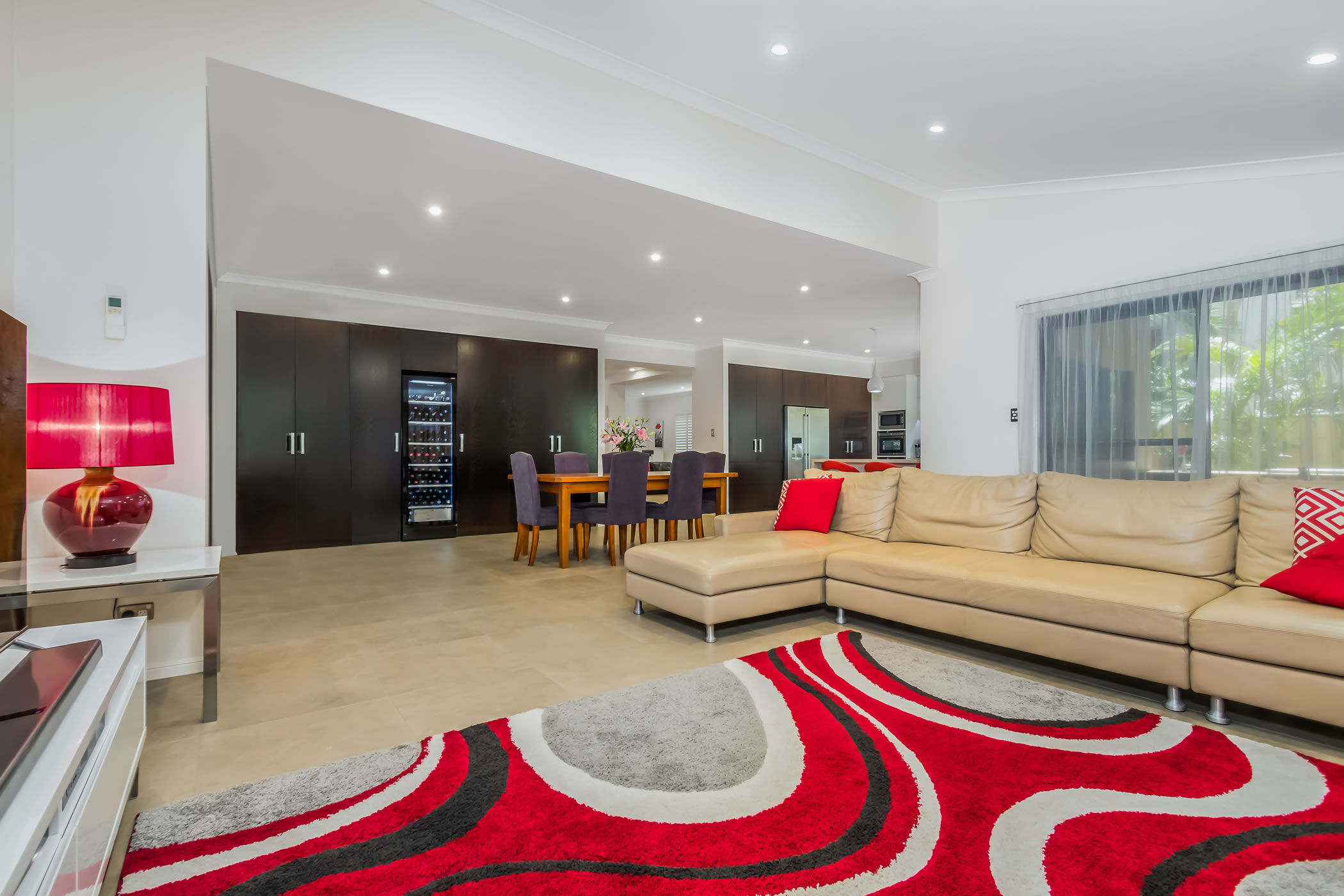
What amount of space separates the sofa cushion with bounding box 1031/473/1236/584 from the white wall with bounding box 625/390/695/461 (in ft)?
35.6

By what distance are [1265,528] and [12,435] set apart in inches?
181

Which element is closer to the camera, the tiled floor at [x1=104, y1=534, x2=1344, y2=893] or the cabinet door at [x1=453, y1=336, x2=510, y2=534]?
the tiled floor at [x1=104, y1=534, x2=1344, y2=893]

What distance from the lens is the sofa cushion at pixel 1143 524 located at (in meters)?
2.79

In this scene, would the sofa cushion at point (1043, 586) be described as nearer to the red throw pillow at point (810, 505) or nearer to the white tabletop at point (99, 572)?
the red throw pillow at point (810, 505)

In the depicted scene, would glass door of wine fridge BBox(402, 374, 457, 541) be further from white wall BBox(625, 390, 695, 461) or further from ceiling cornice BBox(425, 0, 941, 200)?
white wall BBox(625, 390, 695, 461)

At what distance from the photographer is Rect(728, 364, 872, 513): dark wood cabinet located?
9594 mm

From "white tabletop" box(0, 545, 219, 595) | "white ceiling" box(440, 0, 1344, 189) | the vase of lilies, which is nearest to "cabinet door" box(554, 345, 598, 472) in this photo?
the vase of lilies

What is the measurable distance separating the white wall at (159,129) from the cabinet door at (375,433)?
13.0ft

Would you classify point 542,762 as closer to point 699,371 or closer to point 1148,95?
point 1148,95

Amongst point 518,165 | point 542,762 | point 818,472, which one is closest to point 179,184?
point 518,165

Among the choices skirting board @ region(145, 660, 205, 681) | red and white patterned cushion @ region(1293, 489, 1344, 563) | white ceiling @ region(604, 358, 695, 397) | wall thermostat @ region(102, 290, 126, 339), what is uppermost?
white ceiling @ region(604, 358, 695, 397)

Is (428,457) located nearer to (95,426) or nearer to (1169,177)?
(95,426)

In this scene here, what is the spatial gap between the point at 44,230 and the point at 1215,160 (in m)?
6.00

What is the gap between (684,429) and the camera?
47.9ft
